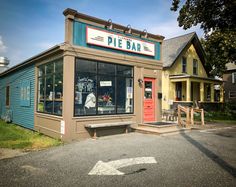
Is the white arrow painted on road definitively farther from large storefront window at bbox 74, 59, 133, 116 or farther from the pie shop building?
large storefront window at bbox 74, 59, 133, 116

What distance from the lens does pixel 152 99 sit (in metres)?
12.1

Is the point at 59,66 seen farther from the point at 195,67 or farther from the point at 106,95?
the point at 195,67

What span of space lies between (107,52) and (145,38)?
2.87 meters

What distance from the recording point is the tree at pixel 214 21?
1571 cm

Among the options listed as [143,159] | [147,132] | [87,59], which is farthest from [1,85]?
[143,159]

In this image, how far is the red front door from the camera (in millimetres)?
11742

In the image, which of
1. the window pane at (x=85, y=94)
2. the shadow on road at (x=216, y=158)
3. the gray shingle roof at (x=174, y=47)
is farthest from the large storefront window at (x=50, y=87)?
the gray shingle roof at (x=174, y=47)

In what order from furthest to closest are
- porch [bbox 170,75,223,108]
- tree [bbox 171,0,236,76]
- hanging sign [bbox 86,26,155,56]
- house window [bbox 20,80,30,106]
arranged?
porch [bbox 170,75,223,108], tree [bbox 171,0,236,76], house window [bbox 20,80,30,106], hanging sign [bbox 86,26,155,56]

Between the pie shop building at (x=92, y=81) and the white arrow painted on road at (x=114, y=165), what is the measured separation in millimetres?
3323

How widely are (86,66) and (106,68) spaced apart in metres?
1.09

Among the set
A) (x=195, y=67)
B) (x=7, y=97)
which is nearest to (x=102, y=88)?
(x=7, y=97)

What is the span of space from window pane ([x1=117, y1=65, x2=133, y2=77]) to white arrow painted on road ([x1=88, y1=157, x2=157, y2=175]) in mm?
5306

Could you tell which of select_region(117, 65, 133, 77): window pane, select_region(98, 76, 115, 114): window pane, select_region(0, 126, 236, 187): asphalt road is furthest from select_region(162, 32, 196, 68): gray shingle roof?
select_region(0, 126, 236, 187): asphalt road

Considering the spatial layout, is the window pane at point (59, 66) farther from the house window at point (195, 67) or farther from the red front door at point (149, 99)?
the house window at point (195, 67)
